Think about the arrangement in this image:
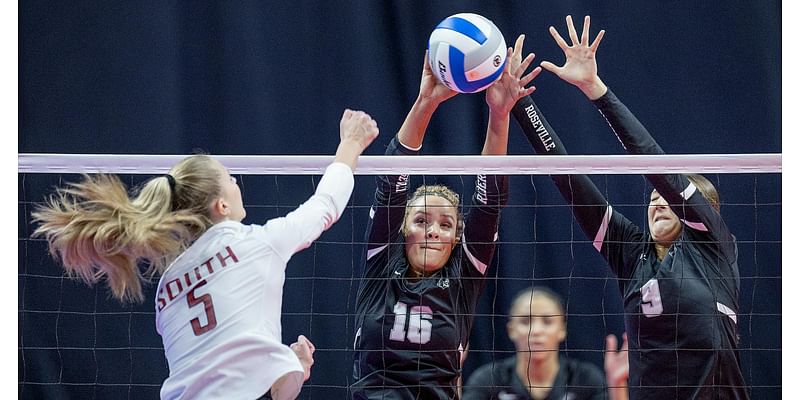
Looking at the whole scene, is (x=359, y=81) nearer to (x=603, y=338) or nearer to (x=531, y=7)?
(x=531, y=7)

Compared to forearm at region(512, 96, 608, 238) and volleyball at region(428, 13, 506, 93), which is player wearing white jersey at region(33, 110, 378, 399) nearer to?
volleyball at region(428, 13, 506, 93)

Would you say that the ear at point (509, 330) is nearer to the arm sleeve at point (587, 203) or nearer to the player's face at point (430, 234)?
the arm sleeve at point (587, 203)

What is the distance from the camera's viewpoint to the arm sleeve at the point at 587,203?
4.09 metres

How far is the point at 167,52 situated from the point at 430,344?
2.42 m

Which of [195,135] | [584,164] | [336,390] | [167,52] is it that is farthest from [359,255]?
[584,164]

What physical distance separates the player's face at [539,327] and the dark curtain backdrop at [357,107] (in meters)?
0.34

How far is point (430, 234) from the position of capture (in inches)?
155

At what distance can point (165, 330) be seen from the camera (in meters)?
2.71

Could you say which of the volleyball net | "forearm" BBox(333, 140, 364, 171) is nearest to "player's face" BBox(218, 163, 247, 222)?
"forearm" BBox(333, 140, 364, 171)

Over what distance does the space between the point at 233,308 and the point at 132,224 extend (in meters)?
0.38

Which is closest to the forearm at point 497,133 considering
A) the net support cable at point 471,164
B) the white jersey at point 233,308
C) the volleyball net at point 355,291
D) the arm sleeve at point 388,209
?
the arm sleeve at point 388,209

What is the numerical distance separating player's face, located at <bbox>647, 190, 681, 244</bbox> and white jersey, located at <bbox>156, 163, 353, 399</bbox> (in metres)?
1.83

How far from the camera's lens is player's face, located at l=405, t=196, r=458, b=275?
3.92 metres

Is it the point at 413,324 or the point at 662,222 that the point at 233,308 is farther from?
the point at 662,222
